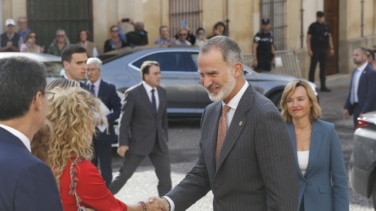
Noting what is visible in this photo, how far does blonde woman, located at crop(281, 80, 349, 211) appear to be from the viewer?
6027 millimetres

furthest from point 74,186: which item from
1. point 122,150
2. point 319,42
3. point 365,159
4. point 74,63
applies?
point 319,42

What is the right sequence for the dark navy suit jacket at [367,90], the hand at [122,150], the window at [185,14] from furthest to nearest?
the window at [185,14]
the dark navy suit jacket at [367,90]
the hand at [122,150]

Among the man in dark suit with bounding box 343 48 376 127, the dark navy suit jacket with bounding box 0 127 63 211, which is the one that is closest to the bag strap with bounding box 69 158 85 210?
the dark navy suit jacket with bounding box 0 127 63 211

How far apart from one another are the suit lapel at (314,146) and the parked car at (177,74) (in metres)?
9.22

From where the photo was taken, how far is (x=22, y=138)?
11.1 ft

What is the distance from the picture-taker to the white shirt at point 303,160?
20.4 feet

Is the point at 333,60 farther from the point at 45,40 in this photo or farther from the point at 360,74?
the point at 360,74

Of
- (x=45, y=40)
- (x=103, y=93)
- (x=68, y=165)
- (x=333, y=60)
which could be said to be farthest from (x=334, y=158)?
(x=333, y=60)

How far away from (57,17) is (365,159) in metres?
12.6

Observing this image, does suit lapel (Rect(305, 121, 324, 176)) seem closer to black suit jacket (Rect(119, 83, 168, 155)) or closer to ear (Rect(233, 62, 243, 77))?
ear (Rect(233, 62, 243, 77))

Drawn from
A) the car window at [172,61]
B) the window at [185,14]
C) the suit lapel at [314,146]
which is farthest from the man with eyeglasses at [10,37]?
the suit lapel at [314,146]

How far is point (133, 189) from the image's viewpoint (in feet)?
36.0

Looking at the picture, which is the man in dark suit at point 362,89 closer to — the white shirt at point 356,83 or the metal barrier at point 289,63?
the white shirt at point 356,83

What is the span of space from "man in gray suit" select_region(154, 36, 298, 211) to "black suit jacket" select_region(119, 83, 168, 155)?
476 centimetres
